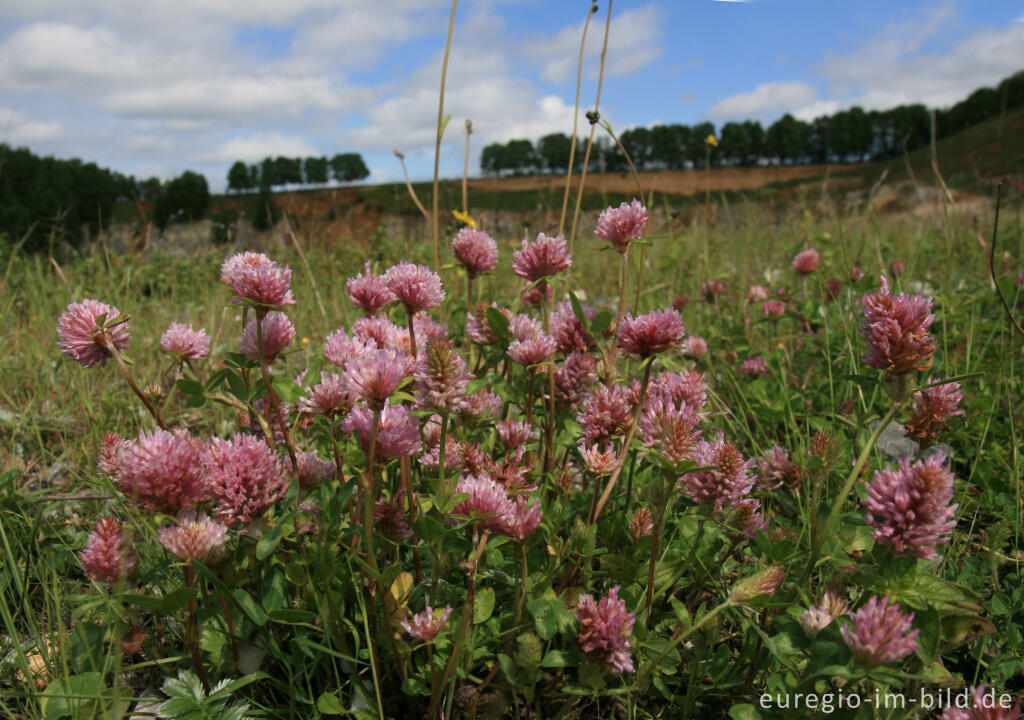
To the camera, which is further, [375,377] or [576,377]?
[576,377]

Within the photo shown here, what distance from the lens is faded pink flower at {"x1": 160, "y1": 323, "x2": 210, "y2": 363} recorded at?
1.67 meters

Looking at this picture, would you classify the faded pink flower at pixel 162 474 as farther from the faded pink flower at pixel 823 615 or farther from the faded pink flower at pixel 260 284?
the faded pink flower at pixel 823 615

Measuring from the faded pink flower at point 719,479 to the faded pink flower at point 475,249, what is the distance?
0.74 meters

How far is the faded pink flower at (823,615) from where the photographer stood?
112cm

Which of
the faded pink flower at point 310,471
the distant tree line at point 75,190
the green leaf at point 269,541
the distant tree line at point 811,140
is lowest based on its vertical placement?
the green leaf at point 269,541

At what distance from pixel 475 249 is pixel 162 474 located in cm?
93

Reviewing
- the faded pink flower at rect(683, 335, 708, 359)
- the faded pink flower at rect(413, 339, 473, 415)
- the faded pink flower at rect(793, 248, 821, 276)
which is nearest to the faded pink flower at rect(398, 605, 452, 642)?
the faded pink flower at rect(413, 339, 473, 415)

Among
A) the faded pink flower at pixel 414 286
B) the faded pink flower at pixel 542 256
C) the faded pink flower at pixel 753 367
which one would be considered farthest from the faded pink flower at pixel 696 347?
the faded pink flower at pixel 414 286

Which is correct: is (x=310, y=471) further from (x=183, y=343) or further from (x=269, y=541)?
(x=183, y=343)

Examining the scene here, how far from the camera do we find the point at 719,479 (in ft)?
4.41

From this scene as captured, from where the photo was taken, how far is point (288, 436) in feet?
4.47

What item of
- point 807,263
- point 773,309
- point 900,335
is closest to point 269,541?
point 900,335

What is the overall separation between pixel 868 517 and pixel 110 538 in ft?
4.82

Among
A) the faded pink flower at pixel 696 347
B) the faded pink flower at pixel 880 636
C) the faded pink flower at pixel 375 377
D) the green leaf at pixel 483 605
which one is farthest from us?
the faded pink flower at pixel 696 347
